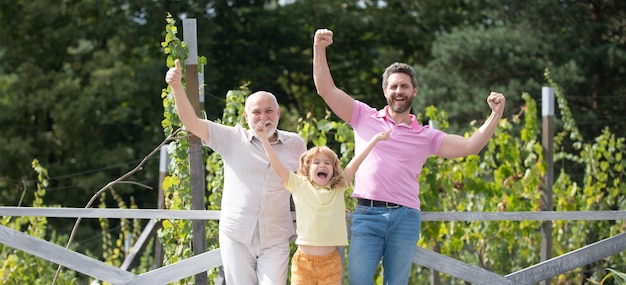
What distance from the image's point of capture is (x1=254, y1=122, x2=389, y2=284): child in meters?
3.52

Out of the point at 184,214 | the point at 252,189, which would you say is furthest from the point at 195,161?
the point at 252,189

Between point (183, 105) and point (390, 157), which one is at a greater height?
point (183, 105)

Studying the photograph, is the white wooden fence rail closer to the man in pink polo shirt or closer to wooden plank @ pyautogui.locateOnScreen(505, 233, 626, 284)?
wooden plank @ pyautogui.locateOnScreen(505, 233, 626, 284)

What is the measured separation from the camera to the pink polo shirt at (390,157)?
12.1ft

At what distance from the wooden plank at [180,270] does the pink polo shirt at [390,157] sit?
603 millimetres

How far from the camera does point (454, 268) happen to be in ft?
13.1

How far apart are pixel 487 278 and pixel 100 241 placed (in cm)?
1108

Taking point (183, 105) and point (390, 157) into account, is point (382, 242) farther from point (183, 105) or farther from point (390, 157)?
point (183, 105)

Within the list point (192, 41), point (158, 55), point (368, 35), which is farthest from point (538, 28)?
point (192, 41)

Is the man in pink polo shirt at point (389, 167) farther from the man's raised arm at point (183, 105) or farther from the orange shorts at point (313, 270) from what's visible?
the man's raised arm at point (183, 105)

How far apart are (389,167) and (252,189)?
0.49 m

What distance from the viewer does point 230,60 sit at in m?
17.6

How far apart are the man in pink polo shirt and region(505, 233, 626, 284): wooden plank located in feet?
1.98

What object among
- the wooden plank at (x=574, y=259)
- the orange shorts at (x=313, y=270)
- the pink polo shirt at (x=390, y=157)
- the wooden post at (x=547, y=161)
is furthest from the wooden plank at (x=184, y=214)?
the wooden post at (x=547, y=161)
